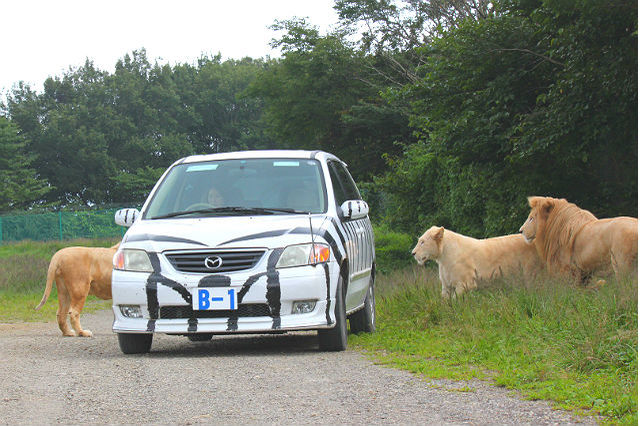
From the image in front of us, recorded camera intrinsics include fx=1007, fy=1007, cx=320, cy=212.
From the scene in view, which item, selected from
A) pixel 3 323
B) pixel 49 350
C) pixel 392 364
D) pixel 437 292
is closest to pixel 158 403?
pixel 392 364

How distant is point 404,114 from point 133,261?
36.5 meters

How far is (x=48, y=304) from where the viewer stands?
21.6 metres

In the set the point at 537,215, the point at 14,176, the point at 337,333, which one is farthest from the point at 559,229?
the point at 14,176

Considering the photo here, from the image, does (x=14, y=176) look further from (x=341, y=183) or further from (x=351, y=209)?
(x=351, y=209)

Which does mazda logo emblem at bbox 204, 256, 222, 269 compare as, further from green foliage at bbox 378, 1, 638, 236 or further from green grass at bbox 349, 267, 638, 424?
green foliage at bbox 378, 1, 638, 236

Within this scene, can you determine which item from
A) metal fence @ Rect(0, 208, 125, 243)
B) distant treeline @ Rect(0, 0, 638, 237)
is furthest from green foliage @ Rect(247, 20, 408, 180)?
metal fence @ Rect(0, 208, 125, 243)

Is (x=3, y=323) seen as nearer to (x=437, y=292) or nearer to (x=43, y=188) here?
(x=437, y=292)

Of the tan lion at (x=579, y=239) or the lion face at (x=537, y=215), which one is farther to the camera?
the lion face at (x=537, y=215)

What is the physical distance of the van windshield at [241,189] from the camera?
9.99 metres

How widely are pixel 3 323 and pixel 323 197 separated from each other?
852cm

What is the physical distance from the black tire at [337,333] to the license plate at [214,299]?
1019 millimetres

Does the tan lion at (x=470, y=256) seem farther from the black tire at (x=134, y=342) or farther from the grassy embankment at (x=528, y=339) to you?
the black tire at (x=134, y=342)

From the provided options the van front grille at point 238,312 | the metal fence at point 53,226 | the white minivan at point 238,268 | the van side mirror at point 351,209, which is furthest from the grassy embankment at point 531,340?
the metal fence at point 53,226

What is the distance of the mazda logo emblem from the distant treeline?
8.26m
